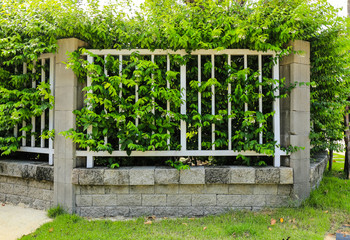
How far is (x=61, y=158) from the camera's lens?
2.94 m

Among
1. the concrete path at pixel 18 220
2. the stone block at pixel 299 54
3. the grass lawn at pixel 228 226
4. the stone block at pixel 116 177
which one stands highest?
the stone block at pixel 299 54

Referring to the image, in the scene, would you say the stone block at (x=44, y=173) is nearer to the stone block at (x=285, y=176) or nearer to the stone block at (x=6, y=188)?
the stone block at (x=6, y=188)

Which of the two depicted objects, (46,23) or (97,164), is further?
(97,164)

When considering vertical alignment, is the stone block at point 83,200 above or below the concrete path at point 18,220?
above

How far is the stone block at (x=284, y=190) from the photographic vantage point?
2961 millimetres

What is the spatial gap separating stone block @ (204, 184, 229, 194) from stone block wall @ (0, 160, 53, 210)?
84.9 inches

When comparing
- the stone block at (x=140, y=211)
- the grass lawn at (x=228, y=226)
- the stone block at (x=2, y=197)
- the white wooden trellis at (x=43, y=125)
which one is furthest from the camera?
the stone block at (x=2, y=197)

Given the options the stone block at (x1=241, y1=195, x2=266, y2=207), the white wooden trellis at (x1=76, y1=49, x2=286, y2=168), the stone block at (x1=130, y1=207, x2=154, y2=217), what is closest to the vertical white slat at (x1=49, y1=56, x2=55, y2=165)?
the white wooden trellis at (x1=76, y1=49, x2=286, y2=168)

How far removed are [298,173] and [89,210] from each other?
289 centimetres

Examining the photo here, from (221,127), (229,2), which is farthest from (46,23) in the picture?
(221,127)

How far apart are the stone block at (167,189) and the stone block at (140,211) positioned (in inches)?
10.5

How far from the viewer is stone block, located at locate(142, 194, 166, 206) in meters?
2.91

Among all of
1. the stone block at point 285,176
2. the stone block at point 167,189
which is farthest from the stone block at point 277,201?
the stone block at point 167,189

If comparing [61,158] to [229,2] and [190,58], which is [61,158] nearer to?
[190,58]
